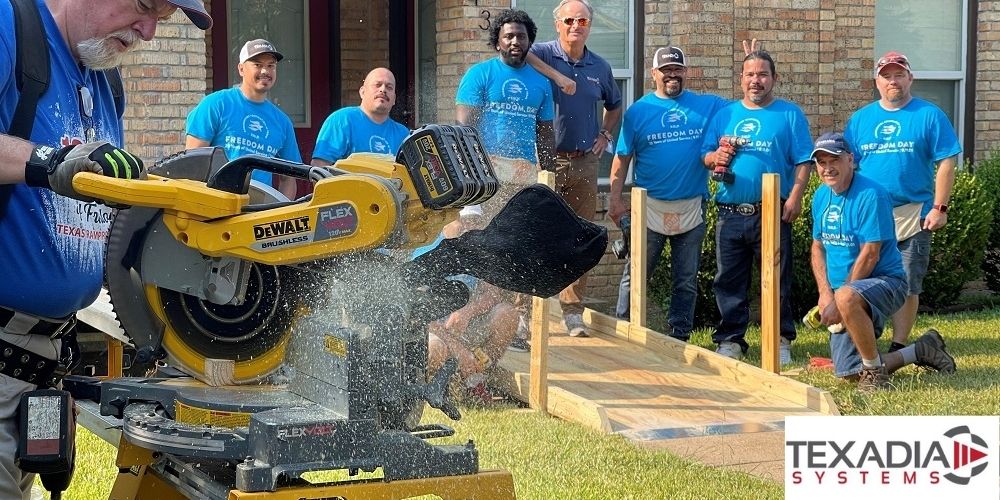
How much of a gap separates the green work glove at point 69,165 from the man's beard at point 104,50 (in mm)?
414

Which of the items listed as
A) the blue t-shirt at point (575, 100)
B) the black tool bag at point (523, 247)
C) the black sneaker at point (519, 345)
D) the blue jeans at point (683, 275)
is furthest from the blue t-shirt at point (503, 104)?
the black tool bag at point (523, 247)

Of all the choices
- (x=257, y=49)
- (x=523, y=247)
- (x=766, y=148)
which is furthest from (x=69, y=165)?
(x=766, y=148)

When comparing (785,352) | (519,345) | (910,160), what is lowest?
(785,352)

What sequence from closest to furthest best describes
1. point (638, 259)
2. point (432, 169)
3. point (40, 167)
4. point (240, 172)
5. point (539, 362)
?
point (40, 167), point (432, 169), point (240, 172), point (539, 362), point (638, 259)

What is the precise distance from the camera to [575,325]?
8945 millimetres

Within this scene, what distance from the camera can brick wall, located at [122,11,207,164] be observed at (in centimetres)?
894

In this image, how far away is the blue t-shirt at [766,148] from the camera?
28.8 ft

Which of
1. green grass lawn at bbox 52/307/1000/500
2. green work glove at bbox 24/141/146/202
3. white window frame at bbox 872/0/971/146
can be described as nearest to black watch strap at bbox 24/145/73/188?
green work glove at bbox 24/141/146/202

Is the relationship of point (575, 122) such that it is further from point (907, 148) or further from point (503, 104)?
point (907, 148)

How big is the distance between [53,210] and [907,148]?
6.86 m

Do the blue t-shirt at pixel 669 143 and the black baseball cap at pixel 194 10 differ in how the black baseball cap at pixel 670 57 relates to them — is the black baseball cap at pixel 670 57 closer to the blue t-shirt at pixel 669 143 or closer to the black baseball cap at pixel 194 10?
the blue t-shirt at pixel 669 143

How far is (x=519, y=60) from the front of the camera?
27.9 ft

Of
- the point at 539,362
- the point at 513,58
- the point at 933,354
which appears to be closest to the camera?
the point at 539,362

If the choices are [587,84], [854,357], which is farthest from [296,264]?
[587,84]
